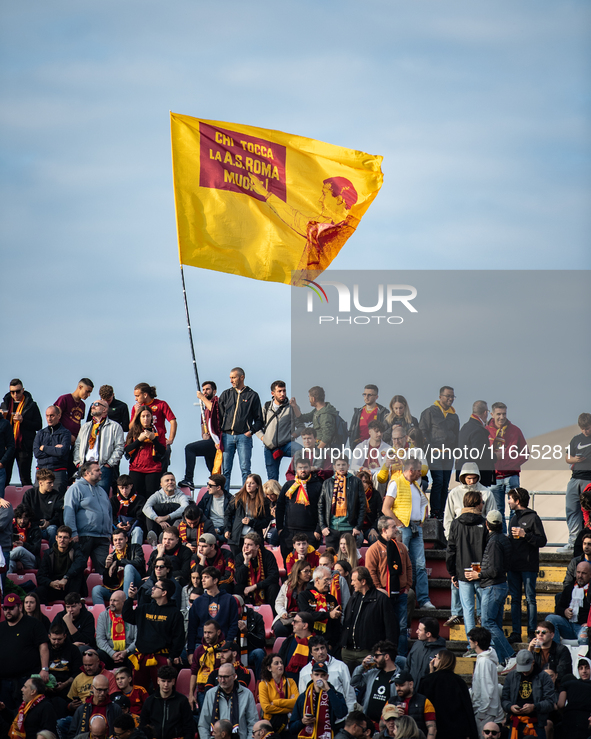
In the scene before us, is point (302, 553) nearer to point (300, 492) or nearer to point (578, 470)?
point (300, 492)

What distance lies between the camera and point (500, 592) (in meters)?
11.2

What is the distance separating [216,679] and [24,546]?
3826 mm

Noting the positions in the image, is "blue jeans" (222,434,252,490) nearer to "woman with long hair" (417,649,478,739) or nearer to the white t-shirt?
the white t-shirt

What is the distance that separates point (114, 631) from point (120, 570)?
114 cm

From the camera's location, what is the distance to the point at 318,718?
9.59 metres

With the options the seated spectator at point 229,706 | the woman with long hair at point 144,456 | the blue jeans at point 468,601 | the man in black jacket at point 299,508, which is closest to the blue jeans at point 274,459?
the man in black jacket at point 299,508

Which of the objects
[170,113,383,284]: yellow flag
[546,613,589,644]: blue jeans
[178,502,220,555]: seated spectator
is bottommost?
[546,613,589,644]: blue jeans

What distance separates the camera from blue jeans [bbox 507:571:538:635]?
11.6 meters

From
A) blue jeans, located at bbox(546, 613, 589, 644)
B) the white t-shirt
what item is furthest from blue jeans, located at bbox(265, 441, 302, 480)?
blue jeans, located at bbox(546, 613, 589, 644)

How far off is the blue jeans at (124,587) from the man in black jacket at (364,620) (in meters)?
2.63

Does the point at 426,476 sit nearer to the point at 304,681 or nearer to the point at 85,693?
the point at 304,681

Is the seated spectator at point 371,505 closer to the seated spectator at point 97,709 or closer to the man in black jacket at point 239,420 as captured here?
the man in black jacket at point 239,420

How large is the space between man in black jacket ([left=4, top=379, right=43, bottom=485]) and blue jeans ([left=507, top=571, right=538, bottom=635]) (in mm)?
7109

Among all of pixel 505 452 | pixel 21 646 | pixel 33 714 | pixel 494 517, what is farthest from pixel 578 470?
pixel 33 714
